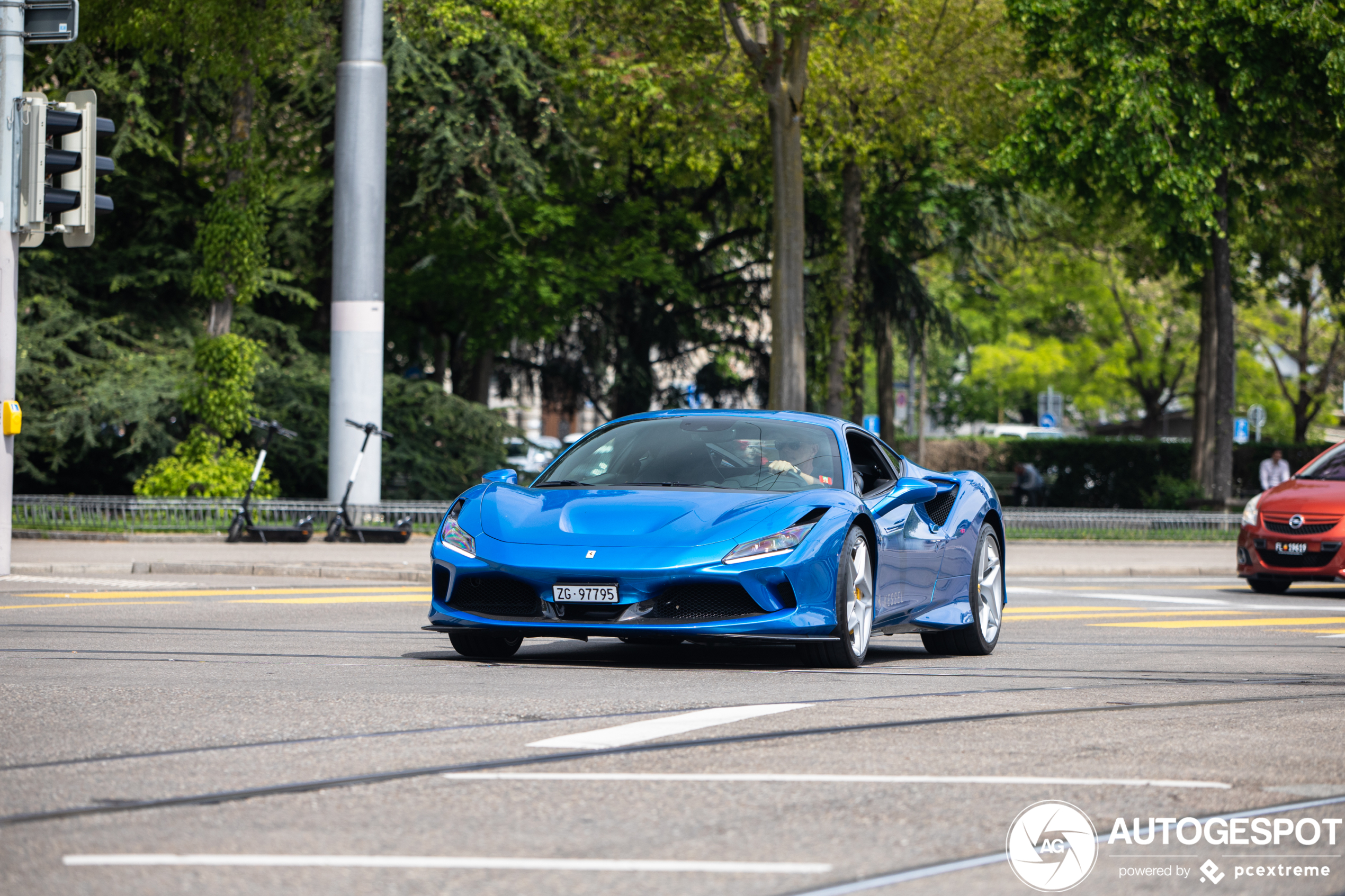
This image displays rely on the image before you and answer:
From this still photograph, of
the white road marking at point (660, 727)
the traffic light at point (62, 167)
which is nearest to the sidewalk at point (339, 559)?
the traffic light at point (62, 167)

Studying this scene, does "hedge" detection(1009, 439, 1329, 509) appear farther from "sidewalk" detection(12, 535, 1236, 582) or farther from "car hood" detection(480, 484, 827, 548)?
"car hood" detection(480, 484, 827, 548)

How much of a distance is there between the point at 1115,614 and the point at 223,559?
9263 millimetres

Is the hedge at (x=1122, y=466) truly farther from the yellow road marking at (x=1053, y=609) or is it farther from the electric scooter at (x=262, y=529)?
the yellow road marking at (x=1053, y=609)

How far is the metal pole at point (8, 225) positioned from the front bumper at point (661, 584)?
8.10 meters

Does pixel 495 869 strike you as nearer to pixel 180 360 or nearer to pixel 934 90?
pixel 180 360

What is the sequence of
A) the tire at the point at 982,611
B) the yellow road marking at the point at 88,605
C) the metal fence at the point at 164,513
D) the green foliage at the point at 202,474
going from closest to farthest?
the tire at the point at 982,611 → the yellow road marking at the point at 88,605 → the metal fence at the point at 164,513 → the green foliage at the point at 202,474

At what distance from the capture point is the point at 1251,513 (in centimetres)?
1816

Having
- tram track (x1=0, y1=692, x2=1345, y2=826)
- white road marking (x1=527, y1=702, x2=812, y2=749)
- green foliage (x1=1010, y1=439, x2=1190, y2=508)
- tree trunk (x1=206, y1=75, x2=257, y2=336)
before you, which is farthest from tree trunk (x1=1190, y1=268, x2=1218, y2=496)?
white road marking (x1=527, y1=702, x2=812, y2=749)

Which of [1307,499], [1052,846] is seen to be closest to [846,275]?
[1307,499]

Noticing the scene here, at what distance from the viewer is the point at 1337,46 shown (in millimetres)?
27969

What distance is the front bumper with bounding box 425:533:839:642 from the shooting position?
28.8 feet

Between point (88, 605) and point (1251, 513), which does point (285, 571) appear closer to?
point (88, 605)

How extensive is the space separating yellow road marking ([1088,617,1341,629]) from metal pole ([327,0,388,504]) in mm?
12465

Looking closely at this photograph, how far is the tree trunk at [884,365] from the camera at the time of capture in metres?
37.8
